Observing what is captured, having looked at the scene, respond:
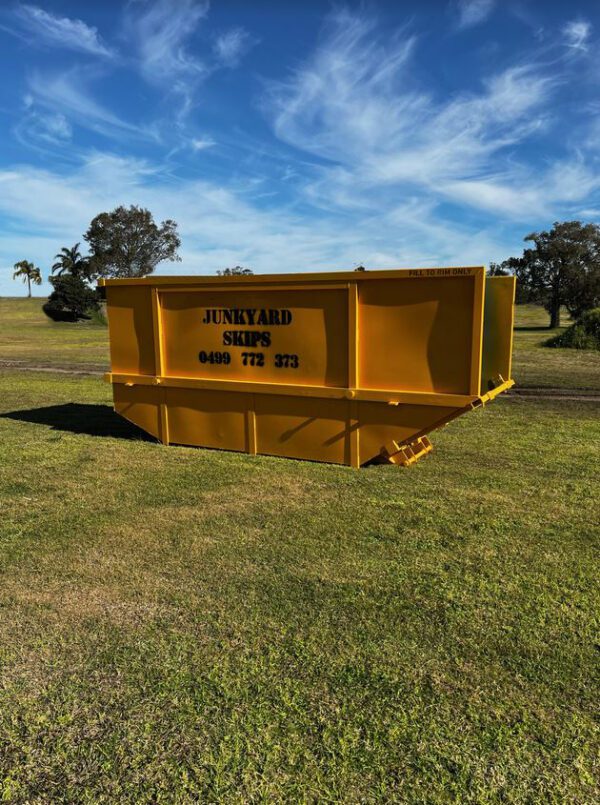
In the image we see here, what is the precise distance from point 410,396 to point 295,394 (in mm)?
1336

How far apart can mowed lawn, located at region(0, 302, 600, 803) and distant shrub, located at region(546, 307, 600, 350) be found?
15.3m

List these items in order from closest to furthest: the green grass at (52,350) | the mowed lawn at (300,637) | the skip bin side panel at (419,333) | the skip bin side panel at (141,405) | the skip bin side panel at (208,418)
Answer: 1. the mowed lawn at (300,637)
2. the skip bin side panel at (419,333)
3. the skip bin side panel at (208,418)
4. the skip bin side panel at (141,405)
5. the green grass at (52,350)

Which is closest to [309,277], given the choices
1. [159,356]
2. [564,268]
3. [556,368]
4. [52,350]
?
[159,356]

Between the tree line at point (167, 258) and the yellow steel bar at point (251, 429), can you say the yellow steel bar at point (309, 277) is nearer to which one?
the yellow steel bar at point (251, 429)

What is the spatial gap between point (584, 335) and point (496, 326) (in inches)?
616

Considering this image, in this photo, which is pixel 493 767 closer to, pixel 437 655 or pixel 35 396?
pixel 437 655

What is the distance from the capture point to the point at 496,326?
20.6 feet

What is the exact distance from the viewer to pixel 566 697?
2.72 metres

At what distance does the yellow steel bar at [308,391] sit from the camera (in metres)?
5.83

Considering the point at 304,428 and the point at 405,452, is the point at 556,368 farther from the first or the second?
the point at 304,428

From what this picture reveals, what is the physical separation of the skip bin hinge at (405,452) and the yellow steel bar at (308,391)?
1.59 ft

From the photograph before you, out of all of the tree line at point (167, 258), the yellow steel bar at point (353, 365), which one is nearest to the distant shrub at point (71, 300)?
the tree line at point (167, 258)

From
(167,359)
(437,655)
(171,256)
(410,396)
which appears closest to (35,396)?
(167,359)

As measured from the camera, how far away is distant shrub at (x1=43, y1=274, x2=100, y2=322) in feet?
160
